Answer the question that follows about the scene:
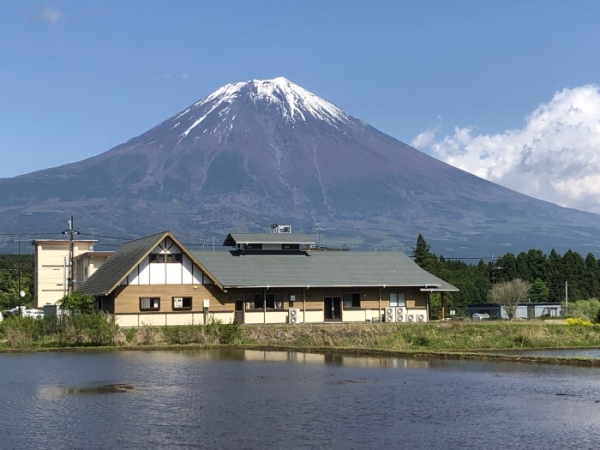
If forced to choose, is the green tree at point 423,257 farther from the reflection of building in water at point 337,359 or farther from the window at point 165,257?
the reflection of building in water at point 337,359

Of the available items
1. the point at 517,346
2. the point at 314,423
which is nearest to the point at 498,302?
the point at 517,346

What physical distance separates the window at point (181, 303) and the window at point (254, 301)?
145 inches

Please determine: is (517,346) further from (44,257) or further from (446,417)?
(44,257)

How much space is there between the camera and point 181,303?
152 feet

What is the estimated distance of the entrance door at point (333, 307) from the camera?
50344 mm

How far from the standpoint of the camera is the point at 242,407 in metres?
19.5

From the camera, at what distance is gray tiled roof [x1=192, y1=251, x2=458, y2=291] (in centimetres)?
4903

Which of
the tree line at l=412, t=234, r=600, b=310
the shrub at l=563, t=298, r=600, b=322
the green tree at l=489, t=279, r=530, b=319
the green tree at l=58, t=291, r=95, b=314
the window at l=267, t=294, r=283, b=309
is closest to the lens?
the green tree at l=58, t=291, r=95, b=314

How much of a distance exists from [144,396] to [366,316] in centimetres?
3019

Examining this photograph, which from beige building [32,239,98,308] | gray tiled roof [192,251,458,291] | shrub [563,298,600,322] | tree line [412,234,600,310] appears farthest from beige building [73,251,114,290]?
shrub [563,298,600,322]

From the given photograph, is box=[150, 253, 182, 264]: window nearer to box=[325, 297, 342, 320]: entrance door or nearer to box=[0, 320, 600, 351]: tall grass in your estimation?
box=[0, 320, 600, 351]: tall grass

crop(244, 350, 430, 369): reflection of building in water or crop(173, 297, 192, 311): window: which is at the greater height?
crop(173, 297, 192, 311): window

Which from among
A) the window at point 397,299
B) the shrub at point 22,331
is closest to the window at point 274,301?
the window at point 397,299

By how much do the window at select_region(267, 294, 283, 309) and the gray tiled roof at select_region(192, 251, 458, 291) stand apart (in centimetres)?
101
